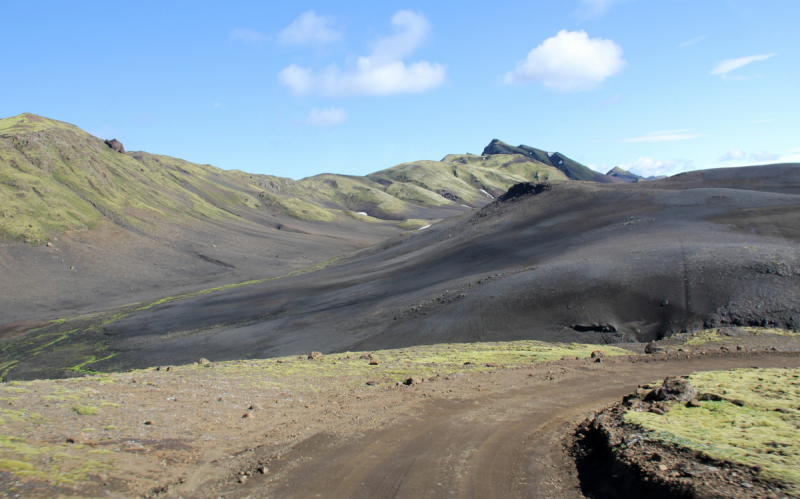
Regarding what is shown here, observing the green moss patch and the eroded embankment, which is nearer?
the eroded embankment

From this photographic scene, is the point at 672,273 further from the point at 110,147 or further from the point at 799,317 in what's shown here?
the point at 110,147

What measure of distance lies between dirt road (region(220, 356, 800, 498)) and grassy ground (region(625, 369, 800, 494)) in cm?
185

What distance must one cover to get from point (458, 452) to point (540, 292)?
18197mm

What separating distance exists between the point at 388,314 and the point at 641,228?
21.5 meters

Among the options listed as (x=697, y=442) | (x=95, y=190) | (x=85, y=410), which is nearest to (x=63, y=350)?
(x=85, y=410)

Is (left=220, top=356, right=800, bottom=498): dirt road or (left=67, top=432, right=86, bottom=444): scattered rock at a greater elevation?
(left=67, top=432, right=86, bottom=444): scattered rock

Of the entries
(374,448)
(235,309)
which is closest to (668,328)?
(374,448)

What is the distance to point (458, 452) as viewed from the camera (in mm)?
8367

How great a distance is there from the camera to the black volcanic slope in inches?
858

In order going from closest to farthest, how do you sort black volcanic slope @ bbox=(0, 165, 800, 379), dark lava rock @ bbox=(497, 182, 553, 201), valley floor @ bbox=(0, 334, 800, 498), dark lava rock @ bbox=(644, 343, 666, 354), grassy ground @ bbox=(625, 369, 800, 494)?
grassy ground @ bbox=(625, 369, 800, 494)
valley floor @ bbox=(0, 334, 800, 498)
dark lava rock @ bbox=(644, 343, 666, 354)
black volcanic slope @ bbox=(0, 165, 800, 379)
dark lava rock @ bbox=(497, 182, 553, 201)

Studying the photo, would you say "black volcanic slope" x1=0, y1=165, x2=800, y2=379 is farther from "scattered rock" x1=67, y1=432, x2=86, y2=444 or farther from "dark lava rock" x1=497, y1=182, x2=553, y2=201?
"scattered rock" x1=67, y1=432, x2=86, y2=444

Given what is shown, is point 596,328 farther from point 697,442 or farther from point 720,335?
point 697,442

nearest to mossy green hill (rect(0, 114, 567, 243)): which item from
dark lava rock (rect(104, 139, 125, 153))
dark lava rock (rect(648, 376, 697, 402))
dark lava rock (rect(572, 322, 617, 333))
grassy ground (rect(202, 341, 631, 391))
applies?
dark lava rock (rect(104, 139, 125, 153))

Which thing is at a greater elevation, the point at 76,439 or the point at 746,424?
the point at 76,439
